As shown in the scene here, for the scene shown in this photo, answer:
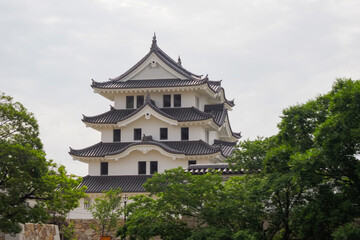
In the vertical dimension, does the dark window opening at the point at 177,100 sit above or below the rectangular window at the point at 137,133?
above

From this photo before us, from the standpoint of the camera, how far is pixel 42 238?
29.9 m

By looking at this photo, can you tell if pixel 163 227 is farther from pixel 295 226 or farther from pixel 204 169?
pixel 204 169

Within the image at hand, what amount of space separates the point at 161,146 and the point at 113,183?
451 cm

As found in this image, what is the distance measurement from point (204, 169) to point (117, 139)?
21391mm

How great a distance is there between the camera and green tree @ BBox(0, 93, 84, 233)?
23766mm

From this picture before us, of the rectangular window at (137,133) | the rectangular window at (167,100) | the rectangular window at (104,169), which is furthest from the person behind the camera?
the rectangular window at (167,100)

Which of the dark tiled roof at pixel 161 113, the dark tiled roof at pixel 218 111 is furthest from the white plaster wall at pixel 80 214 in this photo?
the dark tiled roof at pixel 218 111

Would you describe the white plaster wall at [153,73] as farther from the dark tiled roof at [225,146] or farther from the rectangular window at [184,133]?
the dark tiled roof at [225,146]

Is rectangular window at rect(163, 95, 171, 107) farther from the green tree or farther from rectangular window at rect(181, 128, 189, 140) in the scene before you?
the green tree

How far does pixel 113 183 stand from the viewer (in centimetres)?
4409

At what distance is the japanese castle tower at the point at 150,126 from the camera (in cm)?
4391

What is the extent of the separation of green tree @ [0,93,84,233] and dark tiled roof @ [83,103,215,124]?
2022 centimetres

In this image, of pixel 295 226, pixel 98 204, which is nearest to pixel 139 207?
pixel 295 226

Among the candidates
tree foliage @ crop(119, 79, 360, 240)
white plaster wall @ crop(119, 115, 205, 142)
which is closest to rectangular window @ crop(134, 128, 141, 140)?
white plaster wall @ crop(119, 115, 205, 142)
